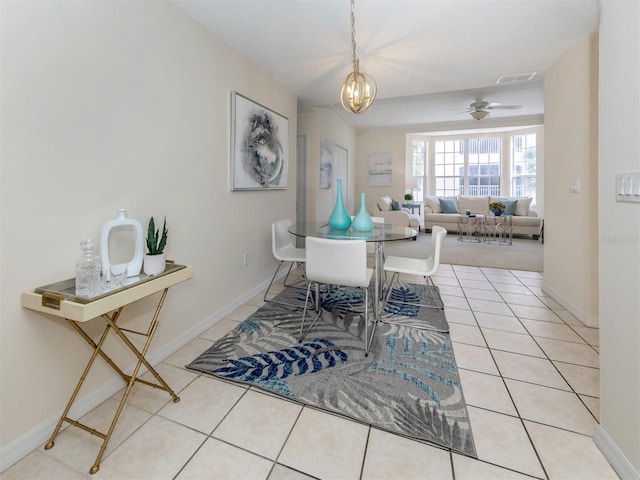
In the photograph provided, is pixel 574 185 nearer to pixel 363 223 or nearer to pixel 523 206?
pixel 363 223

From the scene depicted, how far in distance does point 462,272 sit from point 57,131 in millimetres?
4155

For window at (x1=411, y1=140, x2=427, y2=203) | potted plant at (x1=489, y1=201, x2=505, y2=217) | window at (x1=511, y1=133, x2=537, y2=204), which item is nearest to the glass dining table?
potted plant at (x1=489, y1=201, x2=505, y2=217)

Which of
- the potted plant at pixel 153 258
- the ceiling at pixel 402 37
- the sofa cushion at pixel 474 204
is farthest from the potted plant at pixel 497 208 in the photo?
the potted plant at pixel 153 258

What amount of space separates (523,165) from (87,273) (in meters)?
8.63

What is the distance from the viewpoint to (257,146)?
2.91 m

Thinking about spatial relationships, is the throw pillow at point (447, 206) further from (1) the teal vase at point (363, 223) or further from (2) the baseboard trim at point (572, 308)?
(1) the teal vase at point (363, 223)

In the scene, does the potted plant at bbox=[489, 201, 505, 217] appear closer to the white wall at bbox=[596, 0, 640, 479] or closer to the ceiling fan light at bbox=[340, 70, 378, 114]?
the ceiling fan light at bbox=[340, 70, 378, 114]

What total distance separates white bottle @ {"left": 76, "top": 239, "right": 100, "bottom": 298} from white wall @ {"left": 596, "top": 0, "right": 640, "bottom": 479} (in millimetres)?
2017

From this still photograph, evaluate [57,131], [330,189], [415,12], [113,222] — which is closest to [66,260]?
[113,222]

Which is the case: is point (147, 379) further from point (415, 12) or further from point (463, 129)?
point (463, 129)

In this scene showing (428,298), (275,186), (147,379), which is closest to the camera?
(147,379)

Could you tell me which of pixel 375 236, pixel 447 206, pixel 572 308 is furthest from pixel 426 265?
pixel 447 206

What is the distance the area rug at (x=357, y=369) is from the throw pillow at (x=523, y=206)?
5.48m

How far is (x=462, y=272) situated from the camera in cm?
404
